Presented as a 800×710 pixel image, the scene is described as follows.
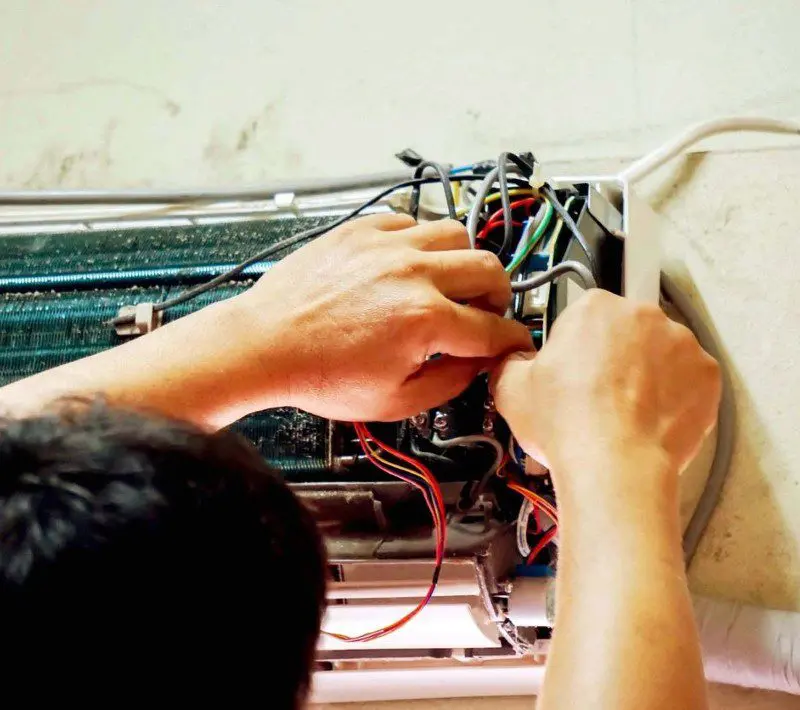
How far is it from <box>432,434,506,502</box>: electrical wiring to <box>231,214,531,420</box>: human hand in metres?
0.07

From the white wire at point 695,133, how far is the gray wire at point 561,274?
403mm

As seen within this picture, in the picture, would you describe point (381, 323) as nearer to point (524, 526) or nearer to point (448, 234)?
point (448, 234)

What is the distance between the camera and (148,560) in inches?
15.6

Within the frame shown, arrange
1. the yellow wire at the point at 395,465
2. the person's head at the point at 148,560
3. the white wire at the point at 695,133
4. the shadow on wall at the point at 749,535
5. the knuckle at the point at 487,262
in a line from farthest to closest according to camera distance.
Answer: the white wire at the point at 695,133
the shadow on wall at the point at 749,535
the yellow wire at the point at 395,465
the knuckle at the point at 487,262
the person's head at the point at 148,560

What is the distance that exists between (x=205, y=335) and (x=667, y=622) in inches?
18.4

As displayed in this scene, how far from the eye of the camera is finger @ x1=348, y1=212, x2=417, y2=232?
826mm

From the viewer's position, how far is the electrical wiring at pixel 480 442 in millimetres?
848

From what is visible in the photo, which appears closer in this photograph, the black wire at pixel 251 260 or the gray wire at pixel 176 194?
the black wire at pixel 251 260

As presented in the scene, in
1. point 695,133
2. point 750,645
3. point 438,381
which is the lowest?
point 750,645

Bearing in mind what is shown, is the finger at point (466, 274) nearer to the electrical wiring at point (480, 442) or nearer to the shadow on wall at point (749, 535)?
the electrical wiring at point (480, 442)

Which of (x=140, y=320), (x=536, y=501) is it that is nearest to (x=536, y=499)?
(x=536, y=501)

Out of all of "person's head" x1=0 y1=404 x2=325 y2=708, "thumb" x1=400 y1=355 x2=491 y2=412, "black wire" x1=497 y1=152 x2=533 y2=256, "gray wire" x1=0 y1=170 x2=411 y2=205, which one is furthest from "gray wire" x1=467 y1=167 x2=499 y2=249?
"person's head" x1=0 y1=404 x2=325 y2=708

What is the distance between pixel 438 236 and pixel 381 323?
0.36 feet

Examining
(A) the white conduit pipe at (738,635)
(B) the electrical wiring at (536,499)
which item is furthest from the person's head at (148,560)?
(A) the white conduit pipe at (738,635)
